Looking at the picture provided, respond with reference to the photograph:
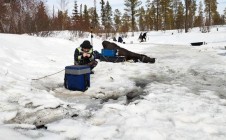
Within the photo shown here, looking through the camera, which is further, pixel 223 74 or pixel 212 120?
pixel 223 74

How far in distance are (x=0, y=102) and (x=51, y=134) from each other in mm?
1911

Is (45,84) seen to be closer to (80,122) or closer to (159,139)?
(80,122)

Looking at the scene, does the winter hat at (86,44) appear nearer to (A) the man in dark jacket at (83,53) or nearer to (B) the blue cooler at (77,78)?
(A) the man in dark jacket at (83,53)

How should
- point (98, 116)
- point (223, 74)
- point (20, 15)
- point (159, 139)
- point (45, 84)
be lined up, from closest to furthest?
point (159, 139) < point (98, 116) < point (45, 84) < point (223, 74) < point (20, 15)

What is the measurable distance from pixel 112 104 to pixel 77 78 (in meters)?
1.83

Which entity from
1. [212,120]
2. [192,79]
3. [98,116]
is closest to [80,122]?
[98,116]

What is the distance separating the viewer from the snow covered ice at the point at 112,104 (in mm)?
4758

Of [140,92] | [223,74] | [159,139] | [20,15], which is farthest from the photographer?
[20,15]

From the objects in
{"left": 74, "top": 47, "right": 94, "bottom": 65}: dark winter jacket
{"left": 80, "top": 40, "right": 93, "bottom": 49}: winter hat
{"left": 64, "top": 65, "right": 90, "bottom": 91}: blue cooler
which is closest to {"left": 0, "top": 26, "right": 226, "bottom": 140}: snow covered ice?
{"left": 64, "top": 65, "right": 90, "bottom": 91}: blue cooler

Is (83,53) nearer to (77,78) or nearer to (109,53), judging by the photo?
(77,78)

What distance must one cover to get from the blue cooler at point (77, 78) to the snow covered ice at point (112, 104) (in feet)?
0.67

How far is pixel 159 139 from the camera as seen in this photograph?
4.52 m

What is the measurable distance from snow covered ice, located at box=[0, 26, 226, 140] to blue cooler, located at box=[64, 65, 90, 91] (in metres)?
0.20

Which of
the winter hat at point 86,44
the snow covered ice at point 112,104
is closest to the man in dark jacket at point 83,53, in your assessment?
the winter hat at point 86,44
